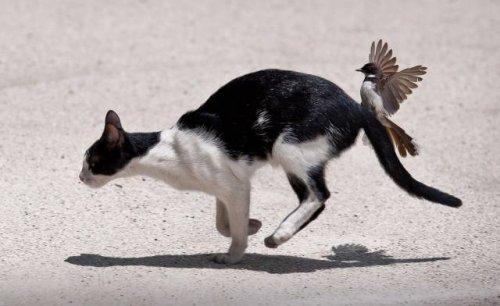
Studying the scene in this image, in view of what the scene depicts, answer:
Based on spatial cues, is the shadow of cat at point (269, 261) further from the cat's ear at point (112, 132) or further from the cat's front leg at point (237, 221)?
the cat's ear at point (112, 132)

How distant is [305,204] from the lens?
223 inches

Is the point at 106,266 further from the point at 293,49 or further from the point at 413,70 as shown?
the point at 293,49

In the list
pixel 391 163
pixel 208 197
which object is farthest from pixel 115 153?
pixel 391 163

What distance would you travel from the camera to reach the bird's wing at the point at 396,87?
6.00 metres

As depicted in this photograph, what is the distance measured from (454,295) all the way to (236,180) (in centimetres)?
136

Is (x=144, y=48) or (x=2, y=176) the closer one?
(x=2, y=176)

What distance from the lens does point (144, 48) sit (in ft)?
33.6

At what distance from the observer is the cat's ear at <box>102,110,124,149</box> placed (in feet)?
18.5

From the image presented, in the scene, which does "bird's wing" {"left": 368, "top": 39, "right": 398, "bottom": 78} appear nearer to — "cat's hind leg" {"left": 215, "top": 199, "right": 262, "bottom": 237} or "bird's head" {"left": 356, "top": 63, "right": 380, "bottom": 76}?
"bird's head" {"left": 356, "top": 63, "right": 380, "bottom": 76}

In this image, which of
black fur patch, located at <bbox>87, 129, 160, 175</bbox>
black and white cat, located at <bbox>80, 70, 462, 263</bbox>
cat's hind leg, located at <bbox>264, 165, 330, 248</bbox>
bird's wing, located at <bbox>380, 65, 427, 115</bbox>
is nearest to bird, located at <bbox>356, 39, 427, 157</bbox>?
bird's wing, located at <bbox>380, 65, 427, 115</bbox>

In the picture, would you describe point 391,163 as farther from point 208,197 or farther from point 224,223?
point 208,197

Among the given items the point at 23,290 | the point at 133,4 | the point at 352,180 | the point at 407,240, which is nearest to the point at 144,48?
the point at 133,4

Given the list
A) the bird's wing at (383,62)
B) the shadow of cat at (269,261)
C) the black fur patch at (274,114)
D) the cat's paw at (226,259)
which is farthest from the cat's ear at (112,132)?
the bird's wing at (383,62)

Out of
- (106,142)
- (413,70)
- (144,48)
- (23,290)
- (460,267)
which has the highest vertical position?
(144,48)
